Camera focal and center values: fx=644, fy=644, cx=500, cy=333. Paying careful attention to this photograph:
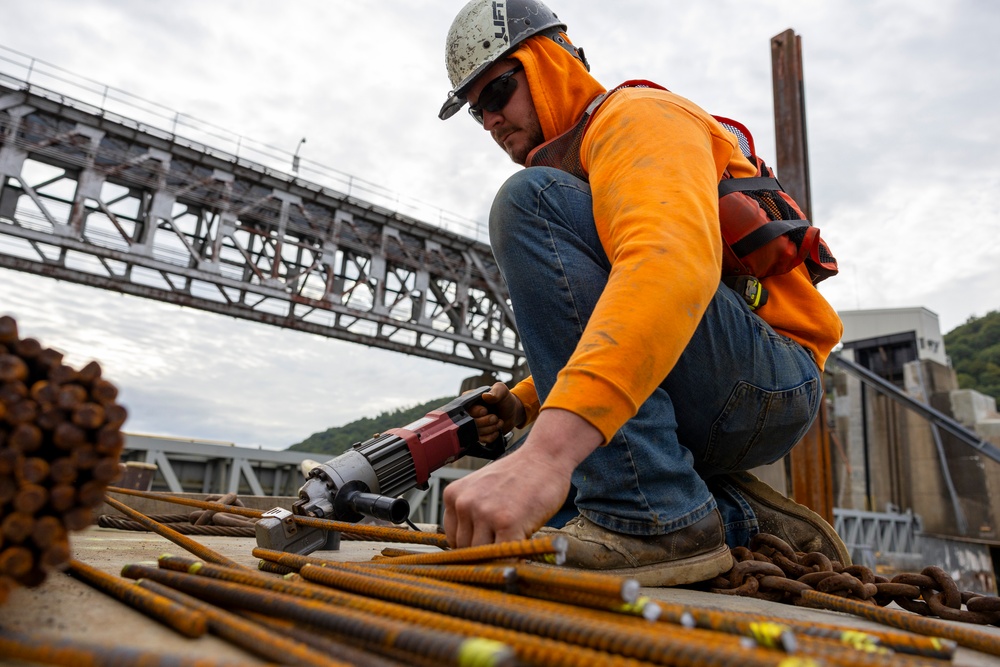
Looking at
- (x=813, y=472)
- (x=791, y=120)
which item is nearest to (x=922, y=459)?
(x=813, y=472)

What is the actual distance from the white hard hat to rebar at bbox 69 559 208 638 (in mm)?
1840

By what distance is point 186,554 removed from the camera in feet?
6.25

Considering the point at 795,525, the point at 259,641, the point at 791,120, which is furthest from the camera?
the point at 791,120

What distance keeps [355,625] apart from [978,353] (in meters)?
43.7

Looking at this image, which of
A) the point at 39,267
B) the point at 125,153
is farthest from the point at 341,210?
the point at 39,267

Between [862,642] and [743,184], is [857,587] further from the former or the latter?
[743,184]

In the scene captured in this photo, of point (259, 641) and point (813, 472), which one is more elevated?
point (813, 472)

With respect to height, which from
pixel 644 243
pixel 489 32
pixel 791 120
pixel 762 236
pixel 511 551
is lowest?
pixel 511 551

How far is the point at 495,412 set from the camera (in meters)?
2.56

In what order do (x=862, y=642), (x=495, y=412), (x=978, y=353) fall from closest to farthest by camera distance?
(x=862, y=642)
(x=495, y=412)
(x=978, y=353)

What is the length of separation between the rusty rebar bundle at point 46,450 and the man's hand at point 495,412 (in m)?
1.73

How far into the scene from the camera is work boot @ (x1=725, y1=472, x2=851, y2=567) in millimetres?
2035

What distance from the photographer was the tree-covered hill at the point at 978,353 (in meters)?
31.0

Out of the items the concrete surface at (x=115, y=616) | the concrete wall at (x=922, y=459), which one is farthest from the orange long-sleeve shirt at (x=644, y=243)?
the concrete wall at (x=922, y=459)
